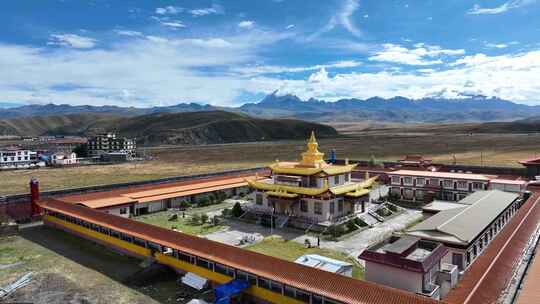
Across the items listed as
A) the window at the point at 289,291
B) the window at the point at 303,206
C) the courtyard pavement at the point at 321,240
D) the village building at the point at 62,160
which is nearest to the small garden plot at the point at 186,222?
the courtyard pavement at the point at 321,240

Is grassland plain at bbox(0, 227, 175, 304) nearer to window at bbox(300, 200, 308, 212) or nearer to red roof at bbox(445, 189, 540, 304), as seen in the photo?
red roof at bbox(445, 189, 540, 304)

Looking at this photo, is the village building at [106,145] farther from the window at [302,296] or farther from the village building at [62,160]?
the window at [302,296]

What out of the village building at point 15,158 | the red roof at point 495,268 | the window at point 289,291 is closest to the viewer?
the red roof at point 495,268

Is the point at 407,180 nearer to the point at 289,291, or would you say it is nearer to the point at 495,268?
the point at 495,268

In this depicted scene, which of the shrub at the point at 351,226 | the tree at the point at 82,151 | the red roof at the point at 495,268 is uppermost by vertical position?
the tree at the point at 82,151

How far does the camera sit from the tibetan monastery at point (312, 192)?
42312mm

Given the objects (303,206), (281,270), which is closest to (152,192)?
(303,206)

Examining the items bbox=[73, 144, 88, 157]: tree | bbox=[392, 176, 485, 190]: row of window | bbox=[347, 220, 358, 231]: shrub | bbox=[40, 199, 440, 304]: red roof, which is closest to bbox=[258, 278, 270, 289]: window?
bbox=[40, 199, 440, 304]: red roof

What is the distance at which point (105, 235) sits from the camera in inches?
1407

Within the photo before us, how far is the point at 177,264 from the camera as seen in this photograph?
2884 cm

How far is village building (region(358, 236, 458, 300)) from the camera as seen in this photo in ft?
73.2

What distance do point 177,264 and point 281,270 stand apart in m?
9.62

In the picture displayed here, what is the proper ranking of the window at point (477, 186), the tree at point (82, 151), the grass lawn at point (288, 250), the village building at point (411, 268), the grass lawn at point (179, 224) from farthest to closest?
the tree at point (82, 151)
the window at point (477, 186)
the grass lawn at point (179, 224)
the grass lawn at point (288, 250)
the village building at point (411, 268)

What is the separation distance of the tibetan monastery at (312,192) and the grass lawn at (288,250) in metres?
5.81
